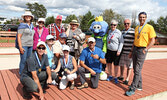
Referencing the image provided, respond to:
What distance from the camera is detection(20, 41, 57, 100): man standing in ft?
8.65

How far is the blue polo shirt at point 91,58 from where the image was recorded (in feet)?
11.1

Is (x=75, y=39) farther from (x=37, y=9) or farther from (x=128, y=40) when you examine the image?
(x=37, y=9)

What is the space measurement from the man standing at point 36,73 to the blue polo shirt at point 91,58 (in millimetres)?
907

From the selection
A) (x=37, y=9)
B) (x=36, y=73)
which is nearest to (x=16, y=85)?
(x=36, y=73)

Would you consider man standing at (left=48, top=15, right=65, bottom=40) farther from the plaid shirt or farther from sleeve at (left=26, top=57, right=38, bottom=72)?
sleeve at (left=26, top=57, right=38, bottom=72)

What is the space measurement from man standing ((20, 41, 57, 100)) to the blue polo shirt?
0.91m

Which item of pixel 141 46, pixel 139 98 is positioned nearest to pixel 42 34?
pixel 141 46

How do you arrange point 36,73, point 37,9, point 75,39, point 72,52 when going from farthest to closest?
1. point 37,9
2. point 72,52
3. point 75,39
4. point 36,73

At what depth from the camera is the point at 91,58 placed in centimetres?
343

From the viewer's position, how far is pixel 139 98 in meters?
3.07

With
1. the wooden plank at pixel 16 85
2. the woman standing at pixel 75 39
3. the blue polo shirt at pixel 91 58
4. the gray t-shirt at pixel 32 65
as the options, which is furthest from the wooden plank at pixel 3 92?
the woman standing at pixel 75 39

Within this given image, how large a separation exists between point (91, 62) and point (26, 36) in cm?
180

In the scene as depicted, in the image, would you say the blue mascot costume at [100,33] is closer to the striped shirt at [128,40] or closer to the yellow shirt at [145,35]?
the striped shirt at [128,40]

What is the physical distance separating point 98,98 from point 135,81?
0.90 m
